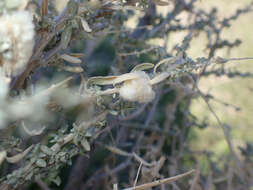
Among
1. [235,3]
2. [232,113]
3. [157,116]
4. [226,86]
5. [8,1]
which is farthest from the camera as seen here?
[235,3]

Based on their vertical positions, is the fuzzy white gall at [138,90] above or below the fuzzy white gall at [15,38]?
below

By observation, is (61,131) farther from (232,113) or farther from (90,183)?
(232,113)

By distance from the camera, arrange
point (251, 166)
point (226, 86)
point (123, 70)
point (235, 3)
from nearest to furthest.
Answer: point (123, 70)
point (251, 166)
point (226, 86)
point (235, 3)

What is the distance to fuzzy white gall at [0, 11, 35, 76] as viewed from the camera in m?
0.20

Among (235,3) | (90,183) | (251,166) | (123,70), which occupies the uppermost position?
(123,70)

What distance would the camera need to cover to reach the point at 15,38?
198 millimetres

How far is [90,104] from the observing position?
0.95ft

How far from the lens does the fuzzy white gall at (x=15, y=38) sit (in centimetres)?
20

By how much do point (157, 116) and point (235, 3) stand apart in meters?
1.58

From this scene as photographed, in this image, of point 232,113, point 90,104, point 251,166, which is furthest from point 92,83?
point 232,113

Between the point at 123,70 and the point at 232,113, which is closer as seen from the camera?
the point at 123,70

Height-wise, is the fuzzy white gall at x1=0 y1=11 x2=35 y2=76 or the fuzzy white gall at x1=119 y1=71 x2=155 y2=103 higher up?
the fuzzy white gall at x1=0 y1=11 x2=35 y2=76

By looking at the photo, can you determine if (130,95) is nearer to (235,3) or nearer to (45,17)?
(45,17)

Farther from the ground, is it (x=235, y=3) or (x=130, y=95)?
(x=130, y=95)
